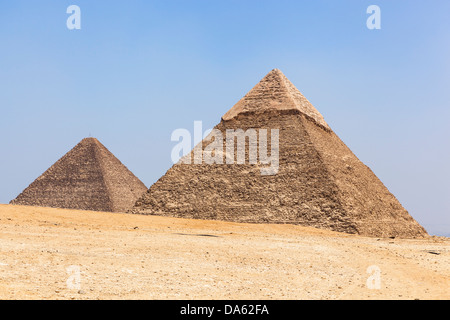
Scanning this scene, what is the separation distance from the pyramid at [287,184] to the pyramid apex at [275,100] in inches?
3.6

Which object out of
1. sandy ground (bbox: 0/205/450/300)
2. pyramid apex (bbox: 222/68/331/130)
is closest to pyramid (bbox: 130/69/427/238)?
pyramid apex (bbox: 222/68/331/130)

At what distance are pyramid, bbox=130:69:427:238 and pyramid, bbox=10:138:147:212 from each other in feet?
85.2

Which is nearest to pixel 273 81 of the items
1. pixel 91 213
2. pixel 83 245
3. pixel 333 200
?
pixel 333 200

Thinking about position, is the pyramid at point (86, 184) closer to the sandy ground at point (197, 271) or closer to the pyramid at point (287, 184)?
the pyramid at point (287, 184)

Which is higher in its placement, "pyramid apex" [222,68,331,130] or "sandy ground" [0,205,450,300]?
"pyramid apex" [222,68,331,130]

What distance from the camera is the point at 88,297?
25.8 ft

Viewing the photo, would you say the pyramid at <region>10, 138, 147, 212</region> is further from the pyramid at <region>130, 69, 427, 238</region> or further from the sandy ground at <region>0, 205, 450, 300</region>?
the sandy ground at <region>0, 205, 450, 300</region>

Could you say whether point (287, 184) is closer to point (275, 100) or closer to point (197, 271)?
point (275, 100)

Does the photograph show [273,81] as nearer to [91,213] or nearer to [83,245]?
[91,213]

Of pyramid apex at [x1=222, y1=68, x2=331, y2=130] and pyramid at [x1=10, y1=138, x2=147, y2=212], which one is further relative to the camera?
pyramid at [x1=10, y1=138, x2=147, y2=212]

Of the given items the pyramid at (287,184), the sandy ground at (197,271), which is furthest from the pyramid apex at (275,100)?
the sandy ground at (197,271)

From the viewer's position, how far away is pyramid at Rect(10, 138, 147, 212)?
6950 cm
